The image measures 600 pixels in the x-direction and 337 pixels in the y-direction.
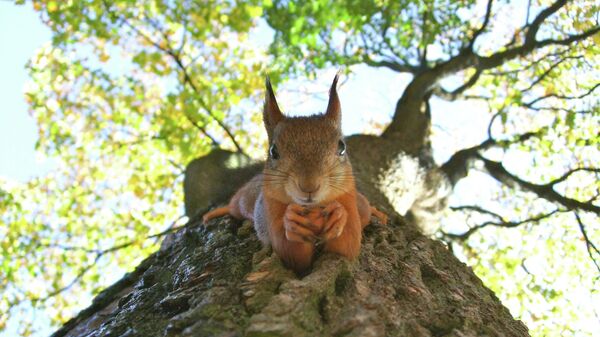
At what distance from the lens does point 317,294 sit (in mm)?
1722

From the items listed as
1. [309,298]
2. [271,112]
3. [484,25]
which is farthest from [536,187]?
[309,298]

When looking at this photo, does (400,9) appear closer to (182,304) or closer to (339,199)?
(339,199)

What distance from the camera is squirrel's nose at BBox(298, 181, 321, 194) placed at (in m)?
1.87

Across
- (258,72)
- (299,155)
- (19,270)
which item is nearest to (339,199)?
(299,155)

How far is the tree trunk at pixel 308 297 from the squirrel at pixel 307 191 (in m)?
0.08

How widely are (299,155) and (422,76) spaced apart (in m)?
4.12

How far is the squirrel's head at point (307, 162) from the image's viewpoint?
1.92 meters

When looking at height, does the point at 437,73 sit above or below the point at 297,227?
above

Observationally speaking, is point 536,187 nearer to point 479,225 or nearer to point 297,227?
point 479,225

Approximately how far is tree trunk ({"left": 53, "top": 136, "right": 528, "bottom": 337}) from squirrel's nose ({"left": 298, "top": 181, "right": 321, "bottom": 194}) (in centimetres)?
31

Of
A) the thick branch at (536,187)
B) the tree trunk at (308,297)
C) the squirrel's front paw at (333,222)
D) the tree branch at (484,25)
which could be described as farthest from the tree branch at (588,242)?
the squirrel's front paw at (333,222)

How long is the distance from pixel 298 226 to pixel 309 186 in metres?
0.17

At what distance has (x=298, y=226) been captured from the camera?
72.7 inches

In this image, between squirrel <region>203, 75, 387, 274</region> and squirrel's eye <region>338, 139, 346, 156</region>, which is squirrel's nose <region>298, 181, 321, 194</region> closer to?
squirrel <region>203, 75, 387, 274</region>
